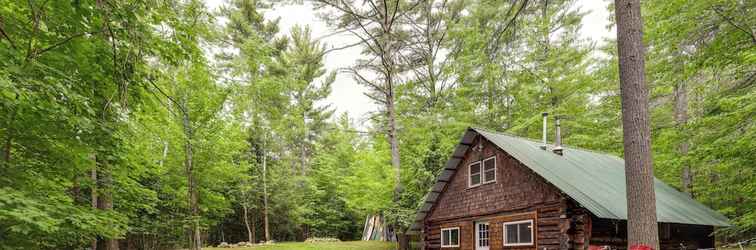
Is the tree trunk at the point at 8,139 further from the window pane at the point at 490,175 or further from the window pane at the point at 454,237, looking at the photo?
the window pane at the point at 454,237

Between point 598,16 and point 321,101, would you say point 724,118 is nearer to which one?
point 598,16

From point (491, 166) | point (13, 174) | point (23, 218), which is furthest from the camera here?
point (491, 166)

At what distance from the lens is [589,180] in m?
12.2

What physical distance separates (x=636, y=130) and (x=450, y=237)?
9.44m

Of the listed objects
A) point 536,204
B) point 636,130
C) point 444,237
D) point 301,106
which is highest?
point 301,106

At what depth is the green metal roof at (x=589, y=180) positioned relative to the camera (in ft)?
34.6

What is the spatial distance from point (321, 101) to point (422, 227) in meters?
19.9

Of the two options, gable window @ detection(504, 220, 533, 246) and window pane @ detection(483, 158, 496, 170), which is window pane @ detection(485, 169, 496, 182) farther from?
gable window @ detection(504, 220, 533, 246)

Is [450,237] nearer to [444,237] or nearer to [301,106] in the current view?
[444,237]

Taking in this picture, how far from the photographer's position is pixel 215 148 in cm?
1462

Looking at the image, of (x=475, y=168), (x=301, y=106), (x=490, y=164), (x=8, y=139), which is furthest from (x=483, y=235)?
(x=301, y=106)

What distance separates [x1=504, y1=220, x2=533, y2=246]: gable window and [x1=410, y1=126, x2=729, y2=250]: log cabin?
0.10ft

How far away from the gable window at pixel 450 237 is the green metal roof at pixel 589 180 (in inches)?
51.2

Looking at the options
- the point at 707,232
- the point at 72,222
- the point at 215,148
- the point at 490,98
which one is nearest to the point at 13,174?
the point at 72,222
